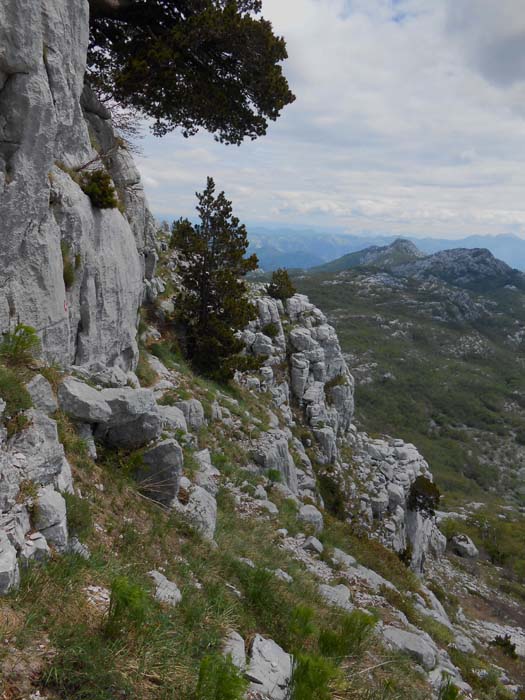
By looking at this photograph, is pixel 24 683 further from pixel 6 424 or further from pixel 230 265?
pixel 230 265

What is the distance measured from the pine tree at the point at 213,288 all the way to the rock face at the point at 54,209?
830 centimetres

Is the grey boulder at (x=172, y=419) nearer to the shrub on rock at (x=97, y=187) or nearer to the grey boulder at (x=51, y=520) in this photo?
the grey boulder at (x=51, y=520)

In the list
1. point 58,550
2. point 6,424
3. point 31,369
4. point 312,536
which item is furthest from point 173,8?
point 312,536

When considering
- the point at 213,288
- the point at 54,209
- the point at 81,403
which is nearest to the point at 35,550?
the point at 81,403

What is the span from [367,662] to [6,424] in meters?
6.60

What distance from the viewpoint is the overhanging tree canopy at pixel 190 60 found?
1460 centimetres

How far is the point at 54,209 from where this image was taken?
10.3m

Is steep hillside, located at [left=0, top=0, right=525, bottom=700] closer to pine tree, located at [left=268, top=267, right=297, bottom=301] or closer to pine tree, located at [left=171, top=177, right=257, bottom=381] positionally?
pine tree, located at [left=171, top=177, right=257, bottom=381]

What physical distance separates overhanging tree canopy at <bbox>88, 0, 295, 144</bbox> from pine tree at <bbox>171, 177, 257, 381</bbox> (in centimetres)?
623

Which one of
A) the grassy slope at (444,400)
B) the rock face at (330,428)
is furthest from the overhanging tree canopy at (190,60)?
the grassy slope at (444,400)

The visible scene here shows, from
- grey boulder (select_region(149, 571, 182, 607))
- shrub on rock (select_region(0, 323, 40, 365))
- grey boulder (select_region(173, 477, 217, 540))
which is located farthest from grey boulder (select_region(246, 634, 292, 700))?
shrub on rock (select_region(0, 323, 40, 365))

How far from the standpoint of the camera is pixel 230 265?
23.7 m

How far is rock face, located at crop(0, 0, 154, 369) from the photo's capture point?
8555 mm

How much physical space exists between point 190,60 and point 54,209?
9.86m
